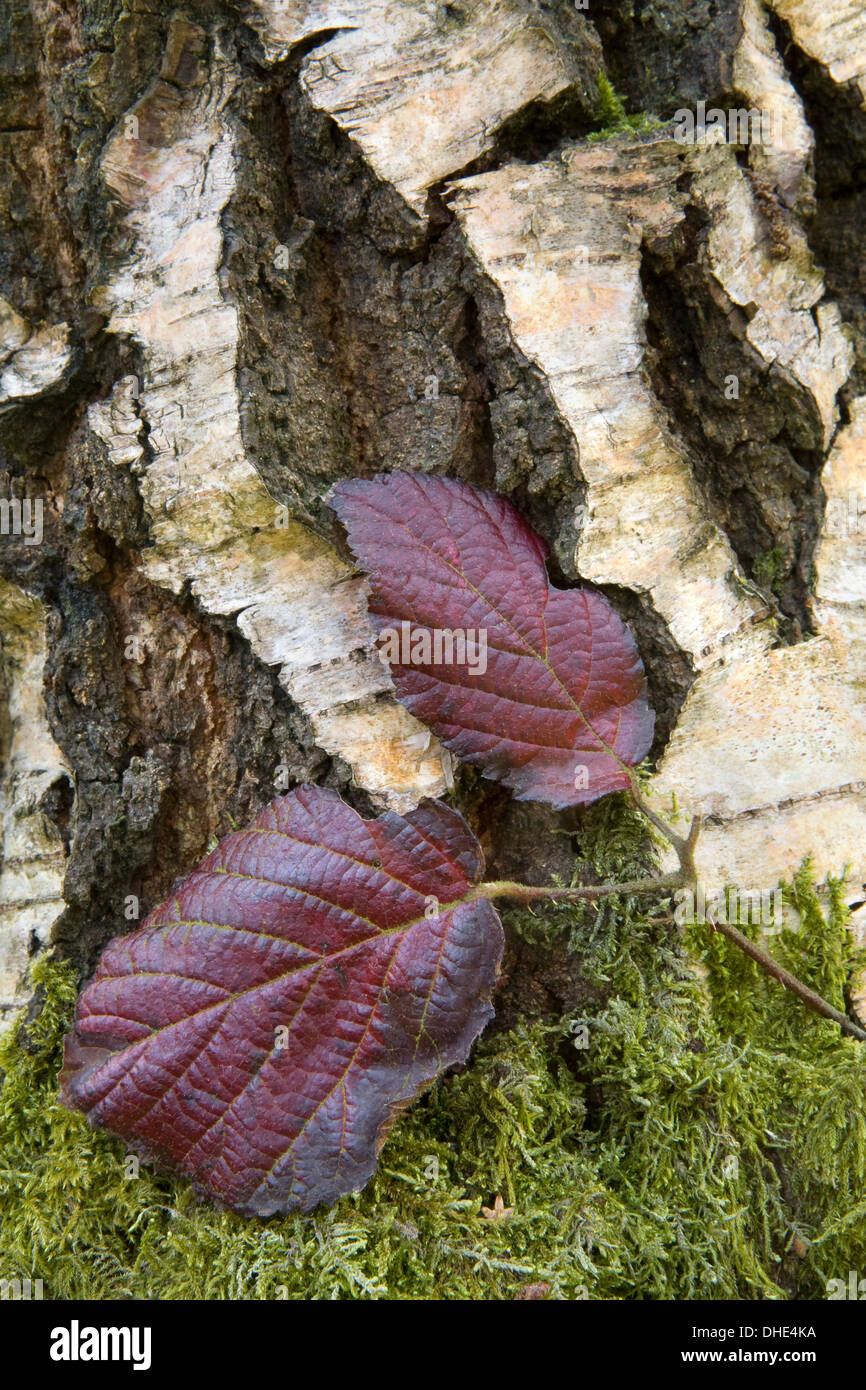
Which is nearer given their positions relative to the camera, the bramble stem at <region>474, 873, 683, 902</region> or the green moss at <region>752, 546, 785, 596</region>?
the bramble stem at <region>474, 873, 683, 902</region>

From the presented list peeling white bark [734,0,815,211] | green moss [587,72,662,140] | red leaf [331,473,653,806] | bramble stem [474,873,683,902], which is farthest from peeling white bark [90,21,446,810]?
peeling white bark [734,0,815,211]

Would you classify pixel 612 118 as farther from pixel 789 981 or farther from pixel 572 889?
pixel 789 981

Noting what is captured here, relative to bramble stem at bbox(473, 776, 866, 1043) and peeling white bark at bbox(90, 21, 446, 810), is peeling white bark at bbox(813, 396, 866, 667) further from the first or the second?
peeling white bark at bbox(90, 21, 446, 810)

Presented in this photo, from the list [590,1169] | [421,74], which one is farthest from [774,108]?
[590,1169]

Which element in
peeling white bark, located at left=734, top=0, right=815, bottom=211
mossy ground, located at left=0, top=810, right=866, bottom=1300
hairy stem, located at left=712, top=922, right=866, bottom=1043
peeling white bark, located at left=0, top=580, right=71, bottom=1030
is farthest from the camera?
peeling white bark, located at left=0, top=580, right=71, bottom=1030

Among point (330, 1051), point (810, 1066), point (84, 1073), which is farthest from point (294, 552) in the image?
point (810, 1066)

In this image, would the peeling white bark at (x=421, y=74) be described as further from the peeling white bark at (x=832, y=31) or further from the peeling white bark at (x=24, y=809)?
the peeling white bark at (x=24, y=809)

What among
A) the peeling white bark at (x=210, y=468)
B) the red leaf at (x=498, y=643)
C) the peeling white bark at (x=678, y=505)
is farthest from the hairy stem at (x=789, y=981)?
the peeling white bark at (x=210, y=468)
